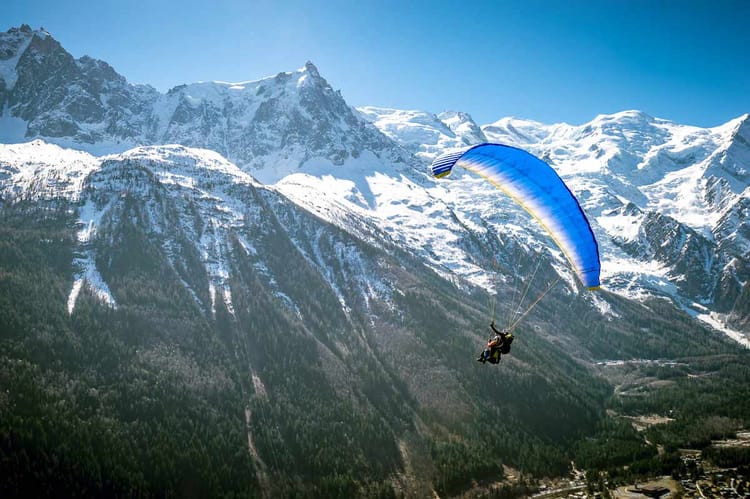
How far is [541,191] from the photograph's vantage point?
44.8 metres

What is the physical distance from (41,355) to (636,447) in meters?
168

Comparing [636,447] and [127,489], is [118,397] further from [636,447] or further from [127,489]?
[636,447]

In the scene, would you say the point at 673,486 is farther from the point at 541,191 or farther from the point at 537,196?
the point at 541,191

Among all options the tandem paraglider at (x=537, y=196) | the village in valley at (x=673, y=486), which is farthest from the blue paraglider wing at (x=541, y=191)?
the village in valley at (x=673, y=486)

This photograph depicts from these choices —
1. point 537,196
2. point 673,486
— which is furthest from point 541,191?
point 673,486

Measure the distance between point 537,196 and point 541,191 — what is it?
544 millimetres

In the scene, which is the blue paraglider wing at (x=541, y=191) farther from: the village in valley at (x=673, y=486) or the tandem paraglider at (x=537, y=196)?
the village in valley at (x=673, y=486)

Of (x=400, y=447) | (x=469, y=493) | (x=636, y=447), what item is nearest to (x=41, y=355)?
(x=400, y=447)

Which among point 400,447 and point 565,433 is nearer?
point 400,447

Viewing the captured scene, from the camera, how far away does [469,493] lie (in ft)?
414

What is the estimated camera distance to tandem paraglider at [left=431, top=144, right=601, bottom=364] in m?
42.5

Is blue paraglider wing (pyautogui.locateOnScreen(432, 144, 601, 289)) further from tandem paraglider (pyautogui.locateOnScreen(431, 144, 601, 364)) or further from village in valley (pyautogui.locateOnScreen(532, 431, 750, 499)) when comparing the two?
village in valley (pyautogui.locateOnScreen(532, 431, 750, 499))

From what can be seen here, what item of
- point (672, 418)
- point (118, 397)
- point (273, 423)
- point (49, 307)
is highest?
point (49, 307)

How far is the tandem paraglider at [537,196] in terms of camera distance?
42.5 m
